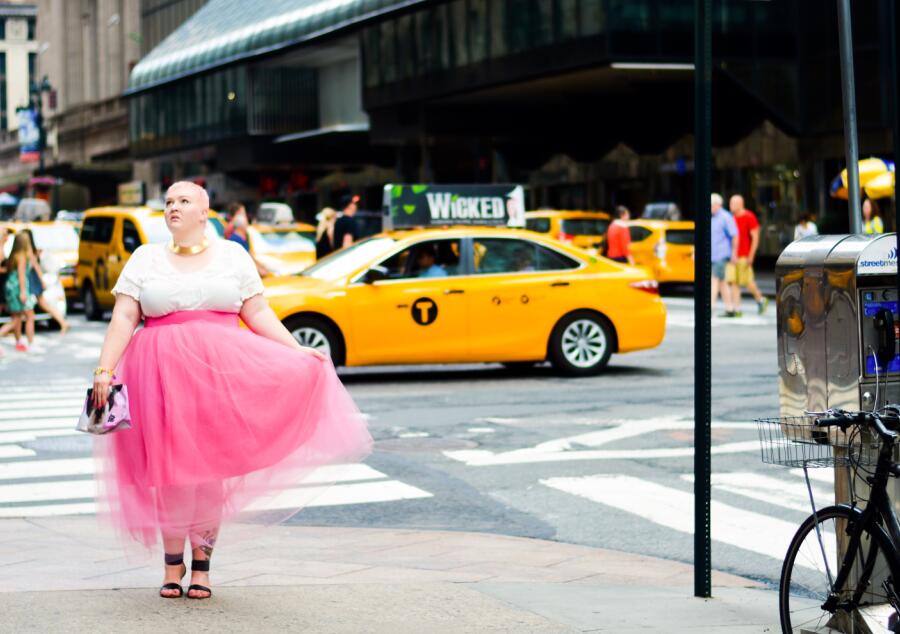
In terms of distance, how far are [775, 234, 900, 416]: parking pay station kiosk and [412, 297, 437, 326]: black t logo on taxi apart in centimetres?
1008

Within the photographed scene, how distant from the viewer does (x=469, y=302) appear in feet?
52.6

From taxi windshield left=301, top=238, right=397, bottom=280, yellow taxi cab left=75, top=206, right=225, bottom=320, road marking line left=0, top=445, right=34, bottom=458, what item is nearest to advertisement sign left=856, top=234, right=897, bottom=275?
road marking line left=0, top=445, right=34, bottom=458

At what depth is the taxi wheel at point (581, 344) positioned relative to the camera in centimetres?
1641

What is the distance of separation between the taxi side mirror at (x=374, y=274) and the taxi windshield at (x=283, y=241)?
10289 mm

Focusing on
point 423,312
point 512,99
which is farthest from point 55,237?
point 512,99

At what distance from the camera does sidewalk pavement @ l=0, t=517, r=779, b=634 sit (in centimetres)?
585

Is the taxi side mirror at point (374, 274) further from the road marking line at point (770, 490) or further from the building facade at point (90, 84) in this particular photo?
the building facade at point (90, 84)

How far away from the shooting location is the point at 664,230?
32.8 meters

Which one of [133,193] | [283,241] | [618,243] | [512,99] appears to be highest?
[512,99]

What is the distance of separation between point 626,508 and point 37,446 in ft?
15.4

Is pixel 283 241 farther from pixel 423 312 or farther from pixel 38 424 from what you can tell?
pixel 38 424

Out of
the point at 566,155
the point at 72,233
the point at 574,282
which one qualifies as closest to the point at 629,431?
the point at 574,282

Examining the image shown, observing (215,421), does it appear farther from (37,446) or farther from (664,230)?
(664,230)

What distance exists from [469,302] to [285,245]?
35.7 ft
